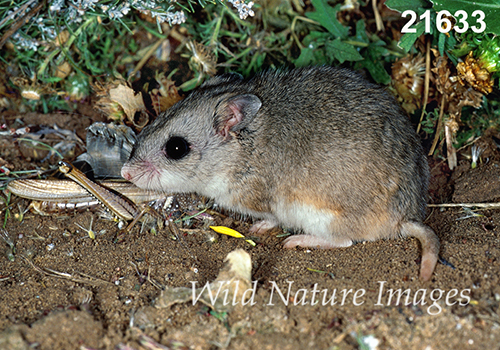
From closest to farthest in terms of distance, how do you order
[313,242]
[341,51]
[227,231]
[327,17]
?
[313,242] < [227,231] < [341,51] < [327,17]

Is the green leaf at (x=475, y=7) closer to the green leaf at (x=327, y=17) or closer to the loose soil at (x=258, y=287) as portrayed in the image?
the green leaf at (x=327, y=17)

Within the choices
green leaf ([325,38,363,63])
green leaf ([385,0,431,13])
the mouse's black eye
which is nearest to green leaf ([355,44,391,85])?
green leaf ([325,38,363,63])

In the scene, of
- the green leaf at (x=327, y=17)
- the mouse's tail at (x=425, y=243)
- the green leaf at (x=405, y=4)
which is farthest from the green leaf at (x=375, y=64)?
the mouse's tail at (x=425, y=243)

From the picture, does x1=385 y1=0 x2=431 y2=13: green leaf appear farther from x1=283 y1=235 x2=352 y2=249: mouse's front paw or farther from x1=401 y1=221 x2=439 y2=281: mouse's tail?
x1=283 y1=235 x2=352 y2=249: mouse's front paw

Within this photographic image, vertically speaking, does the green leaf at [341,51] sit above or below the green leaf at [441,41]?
below

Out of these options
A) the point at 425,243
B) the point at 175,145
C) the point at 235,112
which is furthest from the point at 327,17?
the point at 425,243

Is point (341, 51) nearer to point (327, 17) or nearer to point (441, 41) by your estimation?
point (327, 17)

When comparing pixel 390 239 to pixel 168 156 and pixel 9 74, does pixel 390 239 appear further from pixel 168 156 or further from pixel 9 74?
pixel 9 74

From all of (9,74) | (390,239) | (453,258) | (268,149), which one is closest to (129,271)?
(268,149)
